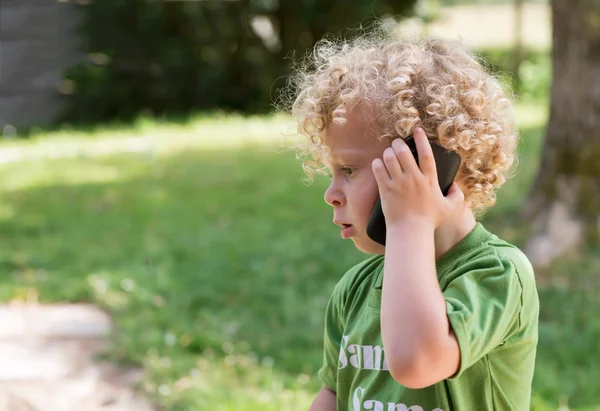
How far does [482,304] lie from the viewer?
1.58 m

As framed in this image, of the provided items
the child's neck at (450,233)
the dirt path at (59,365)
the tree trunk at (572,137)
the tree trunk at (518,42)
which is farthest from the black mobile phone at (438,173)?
the tree trunk at (518,42)

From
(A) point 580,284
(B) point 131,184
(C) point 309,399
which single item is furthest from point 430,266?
(B) point 131,184

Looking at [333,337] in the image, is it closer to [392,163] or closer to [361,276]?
[361,276]

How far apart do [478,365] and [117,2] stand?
10.7 m

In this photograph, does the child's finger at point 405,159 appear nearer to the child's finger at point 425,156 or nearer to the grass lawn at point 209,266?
the child's finger at point 425,156

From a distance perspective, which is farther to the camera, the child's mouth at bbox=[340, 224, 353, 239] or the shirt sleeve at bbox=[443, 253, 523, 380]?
the child's mouth at bbox=[340, 224, 353, 239]

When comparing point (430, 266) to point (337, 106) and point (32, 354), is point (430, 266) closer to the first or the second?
point (337, 106)

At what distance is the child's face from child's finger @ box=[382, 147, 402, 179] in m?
0.08

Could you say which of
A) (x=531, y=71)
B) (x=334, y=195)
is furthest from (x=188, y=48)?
(x=334, y=195)

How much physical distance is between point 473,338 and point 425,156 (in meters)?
0.32

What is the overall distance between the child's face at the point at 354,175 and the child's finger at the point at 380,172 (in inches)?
3.1

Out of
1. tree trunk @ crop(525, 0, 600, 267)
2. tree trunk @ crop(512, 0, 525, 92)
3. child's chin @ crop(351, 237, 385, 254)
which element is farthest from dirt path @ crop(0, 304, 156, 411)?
tree trunk @ crop(512, 0, 525, 92)

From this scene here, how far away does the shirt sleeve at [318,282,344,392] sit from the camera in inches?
77.9

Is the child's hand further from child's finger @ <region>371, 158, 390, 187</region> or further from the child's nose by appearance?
the child's nose
